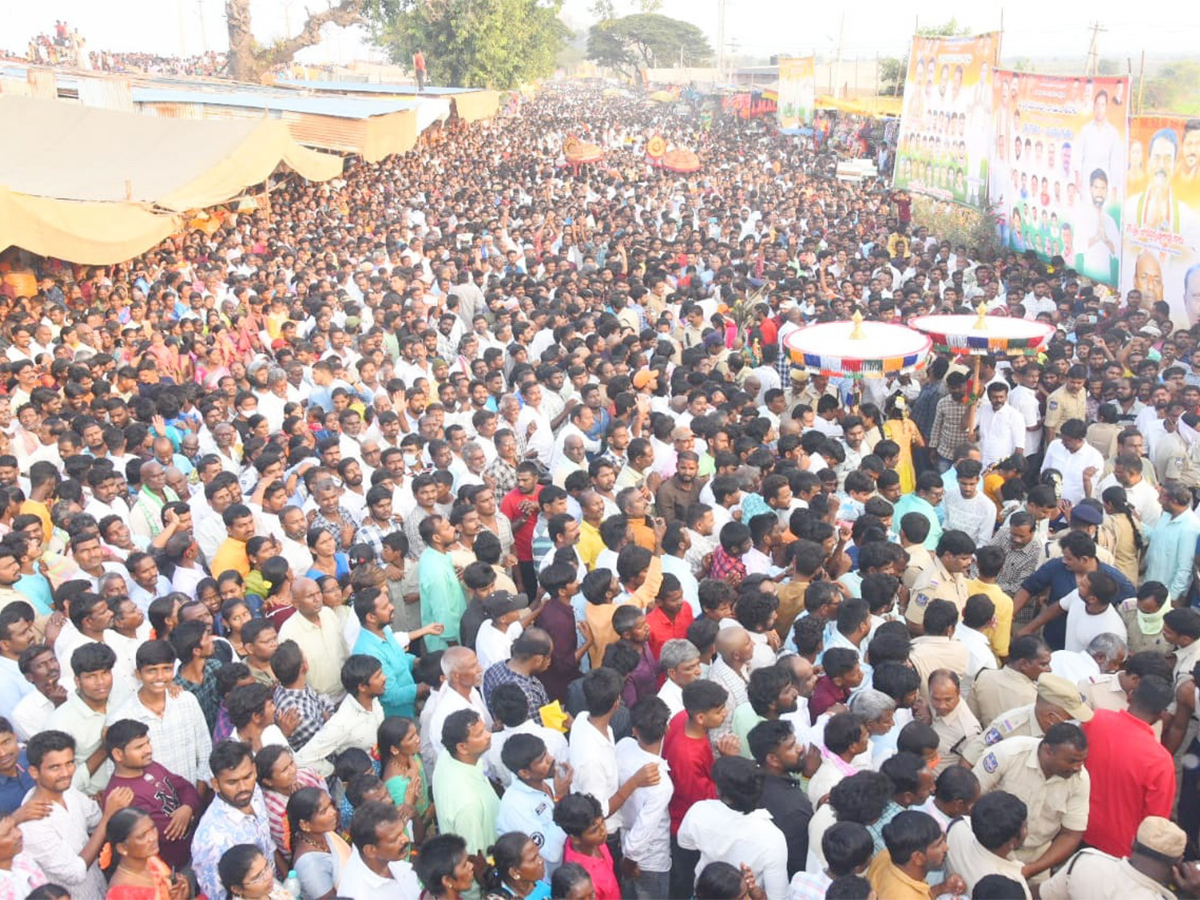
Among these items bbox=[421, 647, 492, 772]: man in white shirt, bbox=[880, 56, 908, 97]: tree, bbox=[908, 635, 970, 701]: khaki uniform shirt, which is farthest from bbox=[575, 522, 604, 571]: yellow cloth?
bbox=[880, 56, 908, 97]: tree

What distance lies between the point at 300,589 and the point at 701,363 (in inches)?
195

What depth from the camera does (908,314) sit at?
10164 mm

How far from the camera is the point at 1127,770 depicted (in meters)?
3.68

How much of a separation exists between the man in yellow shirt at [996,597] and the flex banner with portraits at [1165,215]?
6175mm

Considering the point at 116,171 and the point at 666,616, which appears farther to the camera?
the point at 116,171

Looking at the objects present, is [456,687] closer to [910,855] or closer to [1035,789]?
[910,855]

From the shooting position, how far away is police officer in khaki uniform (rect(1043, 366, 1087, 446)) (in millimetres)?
7387

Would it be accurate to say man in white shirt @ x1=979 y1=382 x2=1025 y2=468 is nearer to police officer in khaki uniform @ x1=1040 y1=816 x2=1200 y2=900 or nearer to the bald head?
the bald head

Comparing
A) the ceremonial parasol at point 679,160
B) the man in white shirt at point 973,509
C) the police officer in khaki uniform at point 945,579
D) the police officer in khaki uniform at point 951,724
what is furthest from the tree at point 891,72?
the police officer in khaki uniform at point 951,724

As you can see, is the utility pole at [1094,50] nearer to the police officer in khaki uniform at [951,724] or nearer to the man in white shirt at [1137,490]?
the man in white shirt at [1137,490]

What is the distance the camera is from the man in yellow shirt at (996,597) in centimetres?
483

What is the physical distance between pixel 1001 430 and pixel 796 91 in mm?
24250

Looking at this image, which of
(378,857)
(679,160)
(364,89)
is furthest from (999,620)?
(364,89)

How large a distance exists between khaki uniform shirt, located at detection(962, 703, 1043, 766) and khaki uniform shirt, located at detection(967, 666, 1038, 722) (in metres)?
0.16
